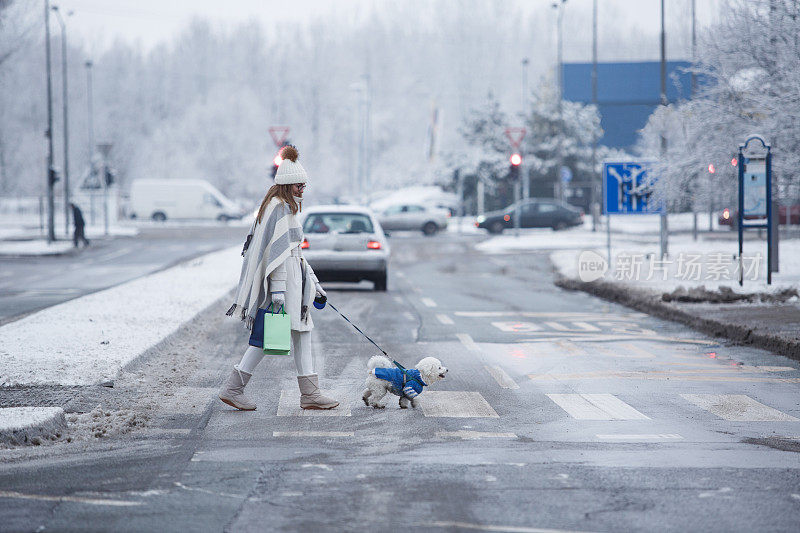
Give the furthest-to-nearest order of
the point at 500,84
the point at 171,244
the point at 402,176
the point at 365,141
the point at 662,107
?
the point at 500,84
the point at 365,141
the point at 402,176
the point at 171,244
the point at 662,107

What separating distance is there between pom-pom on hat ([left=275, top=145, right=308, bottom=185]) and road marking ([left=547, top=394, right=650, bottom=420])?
2.45 meters

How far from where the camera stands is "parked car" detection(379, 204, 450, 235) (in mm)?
49250

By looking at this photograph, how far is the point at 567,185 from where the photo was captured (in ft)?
218

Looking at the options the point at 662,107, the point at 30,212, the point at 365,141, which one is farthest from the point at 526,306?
the point at 365,141

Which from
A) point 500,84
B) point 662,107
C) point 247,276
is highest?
point 500,84

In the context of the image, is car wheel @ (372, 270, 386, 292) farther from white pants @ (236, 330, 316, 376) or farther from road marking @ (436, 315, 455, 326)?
white pants @ (236, 330, 316, 376)

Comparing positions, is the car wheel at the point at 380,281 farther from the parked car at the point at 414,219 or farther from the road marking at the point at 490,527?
the parked car at the point at 414,219

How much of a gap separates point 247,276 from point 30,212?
6633cm

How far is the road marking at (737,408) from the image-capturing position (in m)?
7.49

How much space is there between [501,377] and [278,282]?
2.58 metres

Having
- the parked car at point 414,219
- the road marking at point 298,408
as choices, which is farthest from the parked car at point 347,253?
the parked car at point 414,219

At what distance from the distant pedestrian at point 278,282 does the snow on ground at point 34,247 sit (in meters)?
27.3

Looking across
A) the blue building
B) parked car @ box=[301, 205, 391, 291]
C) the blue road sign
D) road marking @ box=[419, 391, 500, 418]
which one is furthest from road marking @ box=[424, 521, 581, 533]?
the blue building

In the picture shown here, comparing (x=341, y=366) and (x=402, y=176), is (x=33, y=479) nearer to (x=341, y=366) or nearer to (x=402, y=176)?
(x=341, y=366)
